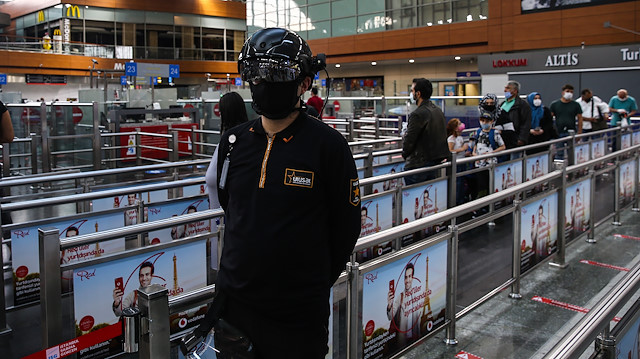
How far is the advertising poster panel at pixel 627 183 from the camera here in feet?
26.6

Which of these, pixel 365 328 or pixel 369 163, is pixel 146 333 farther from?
pixel 369 163

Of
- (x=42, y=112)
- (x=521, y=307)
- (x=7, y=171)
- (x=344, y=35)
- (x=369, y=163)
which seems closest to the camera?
(x=521, y=307)

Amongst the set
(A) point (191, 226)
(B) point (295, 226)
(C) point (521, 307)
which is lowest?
(C) point (521, 307)

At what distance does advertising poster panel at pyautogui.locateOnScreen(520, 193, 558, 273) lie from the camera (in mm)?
5402

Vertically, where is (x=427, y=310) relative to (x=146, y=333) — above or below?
below

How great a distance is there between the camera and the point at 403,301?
3.74 m

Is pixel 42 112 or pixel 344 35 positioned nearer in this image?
pixel 42 112

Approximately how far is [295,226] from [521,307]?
152 inches

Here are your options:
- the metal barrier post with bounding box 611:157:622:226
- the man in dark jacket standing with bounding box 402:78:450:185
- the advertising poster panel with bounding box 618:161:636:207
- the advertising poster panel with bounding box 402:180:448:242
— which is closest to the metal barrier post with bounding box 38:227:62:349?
the advertising poster panel with bounding box 402:180:448:242

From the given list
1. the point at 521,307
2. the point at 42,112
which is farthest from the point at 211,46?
the point at 521,307

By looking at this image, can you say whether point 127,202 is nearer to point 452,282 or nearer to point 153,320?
point 452,282

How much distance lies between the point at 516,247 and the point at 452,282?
126 cm

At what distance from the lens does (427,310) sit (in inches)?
159

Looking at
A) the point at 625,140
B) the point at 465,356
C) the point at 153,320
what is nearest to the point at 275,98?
the point at 153,320
